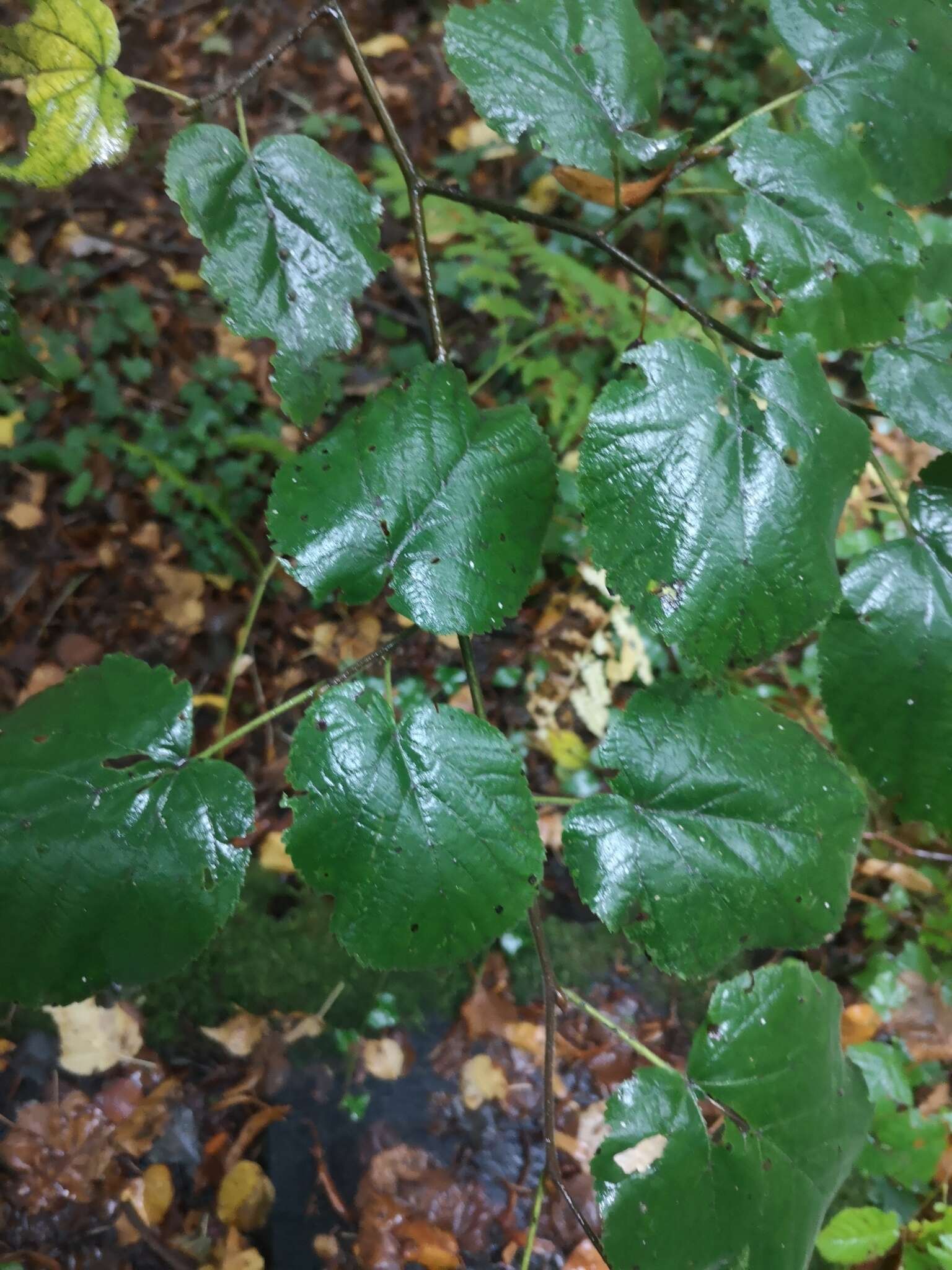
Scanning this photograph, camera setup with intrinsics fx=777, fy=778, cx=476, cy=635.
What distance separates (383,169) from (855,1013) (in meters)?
2.75

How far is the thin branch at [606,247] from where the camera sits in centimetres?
92

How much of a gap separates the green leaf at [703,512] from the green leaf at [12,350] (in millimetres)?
695

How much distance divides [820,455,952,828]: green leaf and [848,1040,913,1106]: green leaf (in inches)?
40.8

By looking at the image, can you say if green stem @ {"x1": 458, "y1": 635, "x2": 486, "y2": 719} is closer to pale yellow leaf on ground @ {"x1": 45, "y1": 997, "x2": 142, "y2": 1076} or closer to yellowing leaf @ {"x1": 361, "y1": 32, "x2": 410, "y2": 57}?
pale yellow leaf on ground @ {"x1": 45, "y1": 997, "x2": 142, "y2": 1076}

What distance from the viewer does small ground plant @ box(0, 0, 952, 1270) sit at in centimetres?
88

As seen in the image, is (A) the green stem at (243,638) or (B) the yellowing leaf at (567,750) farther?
(B) the yellowing leaf at (567,750)

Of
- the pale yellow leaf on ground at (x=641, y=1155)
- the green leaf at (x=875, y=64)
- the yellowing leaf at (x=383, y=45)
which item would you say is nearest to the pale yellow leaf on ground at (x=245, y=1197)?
the pale yellow leaf on ground at (x=641, y=1155)

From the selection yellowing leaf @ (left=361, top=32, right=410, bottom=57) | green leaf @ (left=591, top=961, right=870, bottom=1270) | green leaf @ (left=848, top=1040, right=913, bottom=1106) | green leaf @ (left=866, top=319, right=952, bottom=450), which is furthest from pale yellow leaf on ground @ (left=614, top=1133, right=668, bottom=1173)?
yellowing leaf @ (left=361, top=32, right=410, bottom=57)

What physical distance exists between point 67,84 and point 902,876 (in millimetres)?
2256

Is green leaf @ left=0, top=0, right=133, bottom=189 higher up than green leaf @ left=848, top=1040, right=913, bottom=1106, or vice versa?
green leaf @ left=0, top=0, right=133, bottom=189

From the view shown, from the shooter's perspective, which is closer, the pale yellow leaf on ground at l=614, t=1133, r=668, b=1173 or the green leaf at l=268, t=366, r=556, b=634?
the green leaf at l=268, t=366, r=556, b=634

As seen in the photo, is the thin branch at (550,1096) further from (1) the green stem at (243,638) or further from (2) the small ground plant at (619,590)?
(1) the green stem at (243,638)

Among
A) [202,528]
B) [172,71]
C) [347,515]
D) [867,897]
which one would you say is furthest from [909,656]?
[172,71]

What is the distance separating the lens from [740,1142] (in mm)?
988
